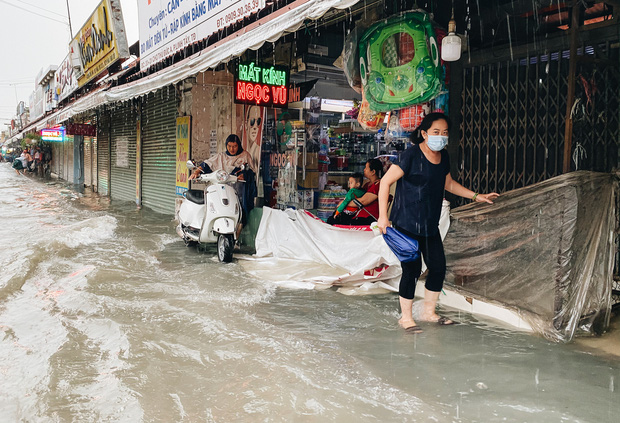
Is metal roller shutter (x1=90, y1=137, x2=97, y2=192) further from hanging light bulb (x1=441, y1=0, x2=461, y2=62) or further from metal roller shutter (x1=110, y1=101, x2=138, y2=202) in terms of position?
hanging light bulb (x1=441, y1=0, x2=461, y2=62)

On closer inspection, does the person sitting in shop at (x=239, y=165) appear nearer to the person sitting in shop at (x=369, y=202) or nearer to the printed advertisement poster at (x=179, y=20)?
the printed advertisement poster at (x=179, y=20)

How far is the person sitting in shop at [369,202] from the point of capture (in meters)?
6.27

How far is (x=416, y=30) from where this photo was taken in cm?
504

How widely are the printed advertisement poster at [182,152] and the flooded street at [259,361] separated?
18.2 feet

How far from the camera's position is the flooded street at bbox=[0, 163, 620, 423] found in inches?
114

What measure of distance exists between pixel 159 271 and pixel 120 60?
10190 millimetres

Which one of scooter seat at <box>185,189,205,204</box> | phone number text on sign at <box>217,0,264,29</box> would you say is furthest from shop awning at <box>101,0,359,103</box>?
scooter seat at <box>185,189,205,204</box>

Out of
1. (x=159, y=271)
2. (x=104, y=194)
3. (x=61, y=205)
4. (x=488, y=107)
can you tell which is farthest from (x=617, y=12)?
(x=104, y=194)

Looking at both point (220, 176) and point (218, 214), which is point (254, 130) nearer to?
point (220, 176)

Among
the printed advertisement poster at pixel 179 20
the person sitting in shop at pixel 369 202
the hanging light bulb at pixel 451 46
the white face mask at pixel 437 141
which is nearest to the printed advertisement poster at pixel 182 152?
the printed advertisement poster at pixel 179 20

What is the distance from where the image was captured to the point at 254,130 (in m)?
8.78

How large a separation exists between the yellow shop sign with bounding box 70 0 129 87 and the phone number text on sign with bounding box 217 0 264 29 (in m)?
7.22

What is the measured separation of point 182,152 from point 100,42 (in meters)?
6.66

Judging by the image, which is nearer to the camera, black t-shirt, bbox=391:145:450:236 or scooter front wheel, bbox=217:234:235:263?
black t-shirt, bbox=391:145:450:236
